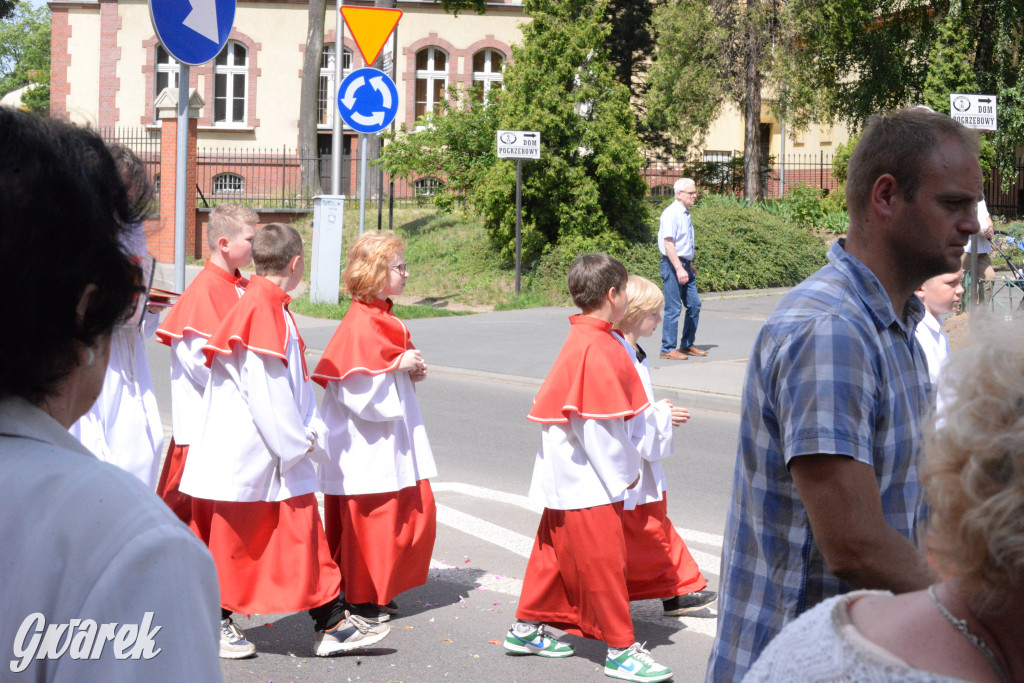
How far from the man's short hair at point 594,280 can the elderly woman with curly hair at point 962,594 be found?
3.52m

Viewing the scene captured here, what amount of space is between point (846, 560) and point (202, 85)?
4176 cm

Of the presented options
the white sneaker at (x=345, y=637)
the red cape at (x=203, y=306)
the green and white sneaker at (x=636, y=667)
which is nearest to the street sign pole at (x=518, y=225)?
the red cape at (x=203, y=306)

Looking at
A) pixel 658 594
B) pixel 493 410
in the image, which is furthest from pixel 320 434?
pixel 493 410

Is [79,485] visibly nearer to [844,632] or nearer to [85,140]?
[85,140]

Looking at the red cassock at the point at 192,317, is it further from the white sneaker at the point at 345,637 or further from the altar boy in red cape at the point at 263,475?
the white sneaker at the point at 345,637

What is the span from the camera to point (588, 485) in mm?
4812

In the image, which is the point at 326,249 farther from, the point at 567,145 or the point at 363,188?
the point at 363,188

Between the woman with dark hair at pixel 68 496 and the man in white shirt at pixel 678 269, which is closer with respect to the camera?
the woman with dark hair at pixel 68 496

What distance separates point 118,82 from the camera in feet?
134

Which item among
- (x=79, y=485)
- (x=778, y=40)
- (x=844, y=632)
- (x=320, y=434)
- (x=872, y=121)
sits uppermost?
(x=778, y=40)

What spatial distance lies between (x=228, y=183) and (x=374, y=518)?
34617 mm

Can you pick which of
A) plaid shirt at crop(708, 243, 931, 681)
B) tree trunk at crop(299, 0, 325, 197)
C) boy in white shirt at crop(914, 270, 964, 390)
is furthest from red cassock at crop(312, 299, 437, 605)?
tree trunk at crop(299, 0, 325, 197)

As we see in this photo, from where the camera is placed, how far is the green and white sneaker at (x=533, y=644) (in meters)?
4.95

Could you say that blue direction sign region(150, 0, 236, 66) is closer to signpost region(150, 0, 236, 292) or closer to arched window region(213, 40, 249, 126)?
signpost region(150, 0, 236, 292)
